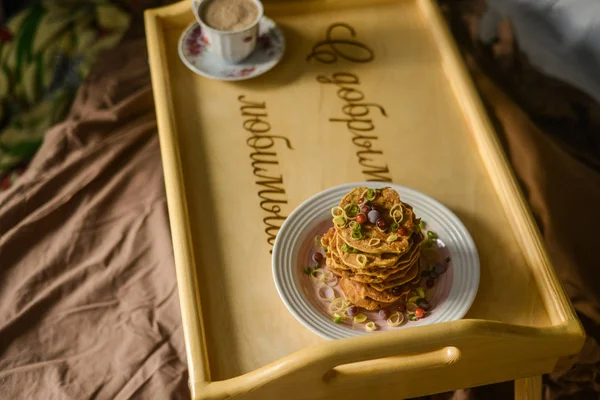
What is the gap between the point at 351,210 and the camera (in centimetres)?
88

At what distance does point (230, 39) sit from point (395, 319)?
568 millimetres

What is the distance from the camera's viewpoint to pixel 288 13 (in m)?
1.33

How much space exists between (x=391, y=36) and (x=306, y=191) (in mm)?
413

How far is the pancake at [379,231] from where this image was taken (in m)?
0.84

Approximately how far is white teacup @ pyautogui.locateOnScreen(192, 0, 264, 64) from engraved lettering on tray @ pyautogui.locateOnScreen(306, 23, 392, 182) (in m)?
0.12

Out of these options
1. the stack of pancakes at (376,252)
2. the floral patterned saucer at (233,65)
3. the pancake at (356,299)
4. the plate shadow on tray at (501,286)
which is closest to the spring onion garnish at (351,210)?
the stack of pancakes at (376,252)

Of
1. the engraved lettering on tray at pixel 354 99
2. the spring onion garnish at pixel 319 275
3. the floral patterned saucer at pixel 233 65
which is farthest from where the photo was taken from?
the floral patterned saucer at pixel 233 65

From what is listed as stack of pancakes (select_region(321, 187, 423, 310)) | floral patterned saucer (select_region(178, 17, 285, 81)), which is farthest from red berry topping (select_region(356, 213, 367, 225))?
floral patterned saucer (select_region(178, 17, 285, 81))

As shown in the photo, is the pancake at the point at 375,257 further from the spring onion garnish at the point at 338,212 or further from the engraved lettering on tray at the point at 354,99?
the engraved lettering on tray at the point at 354,99

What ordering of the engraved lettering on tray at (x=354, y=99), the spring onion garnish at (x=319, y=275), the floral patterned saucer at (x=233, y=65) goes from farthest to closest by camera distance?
the floral patterned saucer at (x=233, y=65)
the engraved lettering on tray at (x=354, y=99)
the spring onion garnish at (x=319, y=275)

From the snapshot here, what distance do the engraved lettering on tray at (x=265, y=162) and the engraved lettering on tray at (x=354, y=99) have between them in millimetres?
119

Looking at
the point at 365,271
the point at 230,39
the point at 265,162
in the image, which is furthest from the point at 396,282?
the point at 230,39

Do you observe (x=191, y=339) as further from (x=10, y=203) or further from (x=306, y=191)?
(x=10, y=203)

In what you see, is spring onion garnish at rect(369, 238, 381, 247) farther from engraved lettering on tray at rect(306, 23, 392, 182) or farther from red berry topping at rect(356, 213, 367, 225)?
engraved lettering on tray at rect(306, 23, 392, 182)
